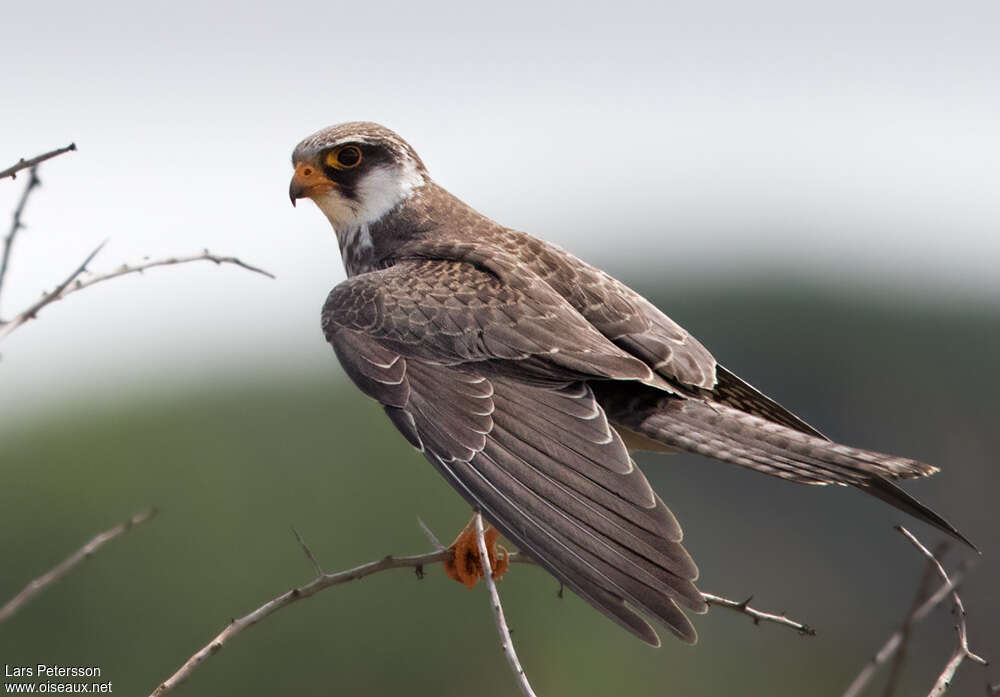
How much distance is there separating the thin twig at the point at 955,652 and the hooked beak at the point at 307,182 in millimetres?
3529

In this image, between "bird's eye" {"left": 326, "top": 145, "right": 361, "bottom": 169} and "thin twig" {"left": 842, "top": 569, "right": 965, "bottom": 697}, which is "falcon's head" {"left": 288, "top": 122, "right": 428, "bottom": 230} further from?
"thin twig" {"left": 842, "top": 569, "right": 965, "bottom": 697}

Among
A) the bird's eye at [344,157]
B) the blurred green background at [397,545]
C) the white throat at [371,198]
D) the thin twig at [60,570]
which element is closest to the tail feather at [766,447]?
the white throat at [371,198]

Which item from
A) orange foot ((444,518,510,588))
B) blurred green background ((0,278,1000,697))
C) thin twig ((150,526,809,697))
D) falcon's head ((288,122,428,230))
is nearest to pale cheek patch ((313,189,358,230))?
falcon's head ((288,122,428,230))

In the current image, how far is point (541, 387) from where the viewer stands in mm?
5504

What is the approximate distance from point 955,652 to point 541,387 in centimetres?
196

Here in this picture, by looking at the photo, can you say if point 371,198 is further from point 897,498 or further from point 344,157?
point 897,498

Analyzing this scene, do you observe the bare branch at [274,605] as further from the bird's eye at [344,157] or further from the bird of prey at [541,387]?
the bird's eye at [344,157]

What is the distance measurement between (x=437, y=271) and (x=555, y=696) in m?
23.4

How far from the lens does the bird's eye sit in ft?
22.5

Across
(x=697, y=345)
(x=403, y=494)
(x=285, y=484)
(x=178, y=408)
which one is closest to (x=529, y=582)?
(x=403, y=494)

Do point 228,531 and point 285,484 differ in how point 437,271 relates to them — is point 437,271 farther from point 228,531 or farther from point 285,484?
point 285,484

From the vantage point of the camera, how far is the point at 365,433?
1383 inches

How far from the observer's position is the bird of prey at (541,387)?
471 centimetres

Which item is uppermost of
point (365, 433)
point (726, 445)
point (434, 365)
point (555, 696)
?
point (434, 365)
